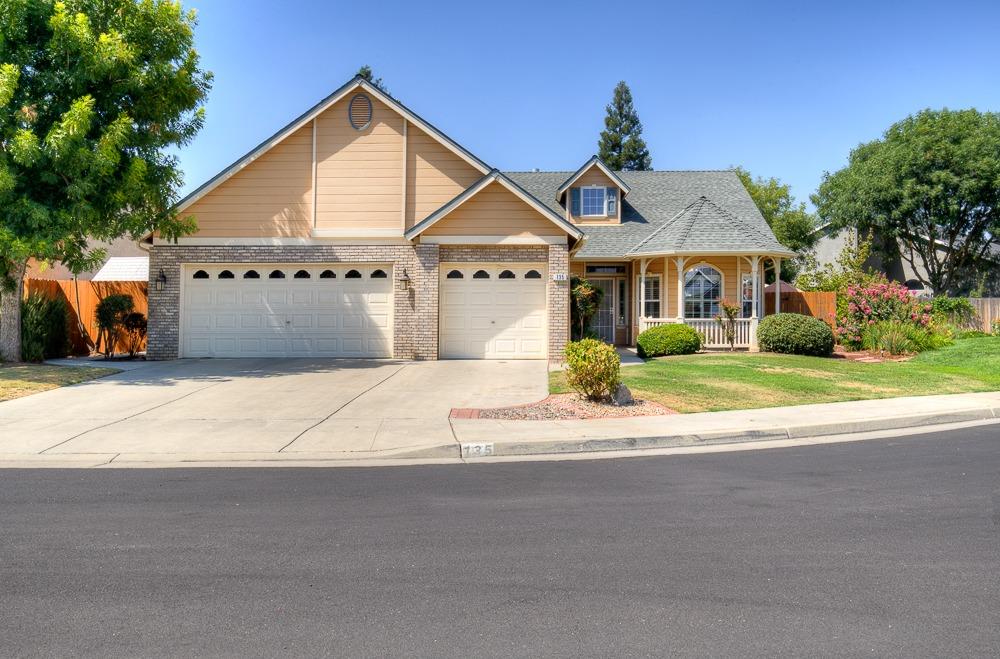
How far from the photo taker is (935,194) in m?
33.0

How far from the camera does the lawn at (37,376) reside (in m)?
13.2

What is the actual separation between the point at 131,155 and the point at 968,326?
94.4 feet

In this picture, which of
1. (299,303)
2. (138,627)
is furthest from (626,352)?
(138,627)

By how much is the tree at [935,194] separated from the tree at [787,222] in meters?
3.21

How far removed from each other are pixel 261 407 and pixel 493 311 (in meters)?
8.22

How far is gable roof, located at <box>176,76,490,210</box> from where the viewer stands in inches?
741

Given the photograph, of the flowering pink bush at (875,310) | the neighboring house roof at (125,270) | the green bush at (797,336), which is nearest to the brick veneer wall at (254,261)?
the neighboring house roof at (125,270)

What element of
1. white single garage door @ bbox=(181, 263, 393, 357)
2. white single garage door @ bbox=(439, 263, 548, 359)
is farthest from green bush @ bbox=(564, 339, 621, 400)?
white single garage door @ bbox=(181, 263, 393, 357)

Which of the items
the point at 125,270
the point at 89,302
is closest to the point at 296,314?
the point at 89,302

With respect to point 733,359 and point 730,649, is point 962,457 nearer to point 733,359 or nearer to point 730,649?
point 730,649

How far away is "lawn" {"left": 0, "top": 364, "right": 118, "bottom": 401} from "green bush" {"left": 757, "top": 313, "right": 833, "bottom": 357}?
16.9m

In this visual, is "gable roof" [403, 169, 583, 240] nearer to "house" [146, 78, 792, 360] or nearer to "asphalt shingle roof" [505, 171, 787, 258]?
"house" [146, 78, 792, 360]

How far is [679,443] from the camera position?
31.2 feet

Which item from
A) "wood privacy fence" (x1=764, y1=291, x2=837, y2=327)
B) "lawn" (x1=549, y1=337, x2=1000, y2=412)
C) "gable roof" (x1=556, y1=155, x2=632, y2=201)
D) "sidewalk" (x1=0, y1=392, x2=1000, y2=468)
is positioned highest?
"gable roof" (x1=556, y1=155, x2=632, y2=201)
